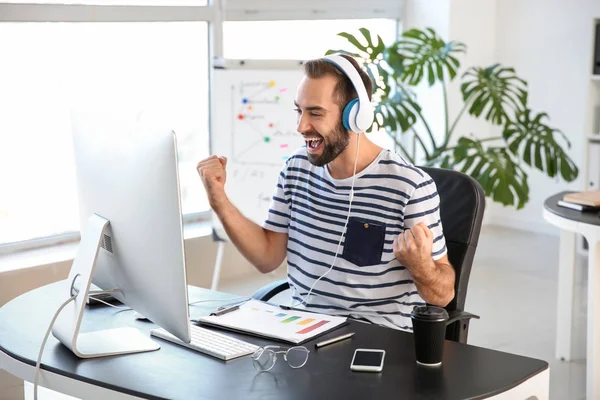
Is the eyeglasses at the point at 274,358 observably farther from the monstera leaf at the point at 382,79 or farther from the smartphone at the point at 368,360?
the monstera leaf at the point at 382,79

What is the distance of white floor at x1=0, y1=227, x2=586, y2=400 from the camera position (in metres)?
3.51

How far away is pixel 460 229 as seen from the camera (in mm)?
2365

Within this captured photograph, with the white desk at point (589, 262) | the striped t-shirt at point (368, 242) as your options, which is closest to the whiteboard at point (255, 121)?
the white desk at point (589, 262)

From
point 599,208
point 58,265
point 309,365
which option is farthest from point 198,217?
point 309,365

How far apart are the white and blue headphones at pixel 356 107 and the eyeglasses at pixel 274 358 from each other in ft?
2.41

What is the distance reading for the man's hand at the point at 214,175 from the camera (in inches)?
87.9

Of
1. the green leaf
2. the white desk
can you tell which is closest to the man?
the white desk

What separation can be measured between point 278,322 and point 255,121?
241 cm

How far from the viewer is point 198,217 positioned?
195 inches

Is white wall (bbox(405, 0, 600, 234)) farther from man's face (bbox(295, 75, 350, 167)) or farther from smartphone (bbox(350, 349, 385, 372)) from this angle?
smartphone (bbox(350, 349, 385, 372))

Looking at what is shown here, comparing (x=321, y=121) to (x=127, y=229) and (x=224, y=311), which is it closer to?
(x=224, y=311)

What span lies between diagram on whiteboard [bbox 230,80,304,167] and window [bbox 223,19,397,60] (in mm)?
784

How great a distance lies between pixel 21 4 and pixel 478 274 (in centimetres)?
296

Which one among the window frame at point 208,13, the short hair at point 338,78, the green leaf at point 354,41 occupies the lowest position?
the short hair at point 338,78
